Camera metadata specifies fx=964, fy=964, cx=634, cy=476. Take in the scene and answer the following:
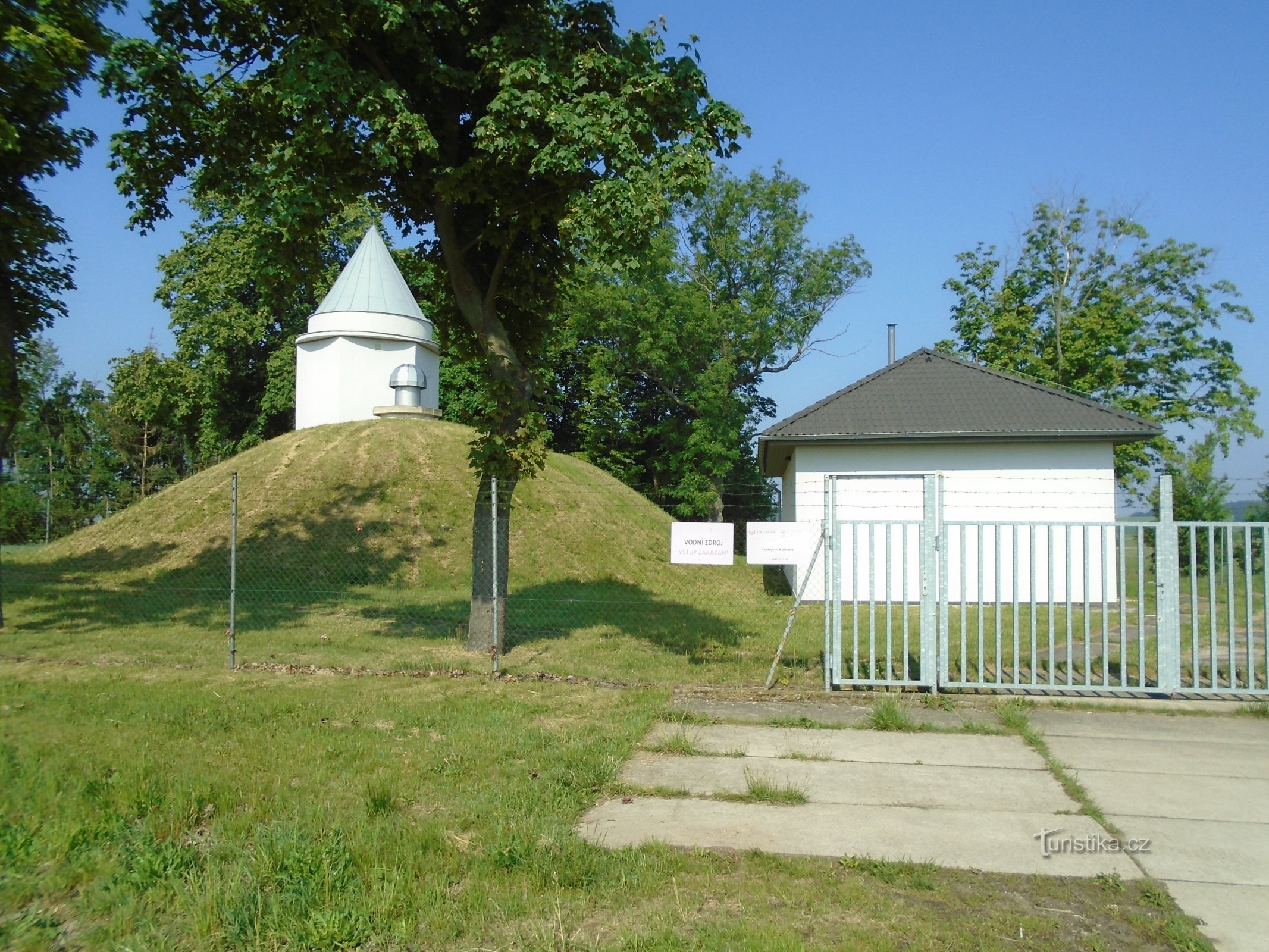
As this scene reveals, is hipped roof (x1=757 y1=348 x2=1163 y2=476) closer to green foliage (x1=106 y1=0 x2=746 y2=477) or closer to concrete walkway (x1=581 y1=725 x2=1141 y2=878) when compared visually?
green foliage (x1=106 y1=0 x2=746 y2=477)

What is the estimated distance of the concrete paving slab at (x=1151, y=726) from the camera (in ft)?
24.8

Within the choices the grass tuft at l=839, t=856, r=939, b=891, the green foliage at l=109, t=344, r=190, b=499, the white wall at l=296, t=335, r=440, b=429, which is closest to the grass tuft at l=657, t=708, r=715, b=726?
the grass tuft at l=839, t=856, r=939, b=891

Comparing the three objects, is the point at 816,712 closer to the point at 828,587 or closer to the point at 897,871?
the point at 828,587

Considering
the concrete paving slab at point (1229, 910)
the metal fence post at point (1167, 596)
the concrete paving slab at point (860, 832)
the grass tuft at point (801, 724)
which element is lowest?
the concrete paving slab at point (1229, 910)

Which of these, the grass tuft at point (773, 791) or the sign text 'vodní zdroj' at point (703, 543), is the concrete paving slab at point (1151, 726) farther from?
the sign text 'vodní zdroj' at point (703, 543)

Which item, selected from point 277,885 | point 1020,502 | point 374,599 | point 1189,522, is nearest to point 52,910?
point 277,885

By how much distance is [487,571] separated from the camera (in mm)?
11211

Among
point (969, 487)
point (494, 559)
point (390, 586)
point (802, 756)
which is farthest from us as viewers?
point (390, 586)

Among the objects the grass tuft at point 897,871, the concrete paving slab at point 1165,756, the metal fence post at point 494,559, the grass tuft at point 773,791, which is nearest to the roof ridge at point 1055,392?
the concrete paving slab at point 1165,756

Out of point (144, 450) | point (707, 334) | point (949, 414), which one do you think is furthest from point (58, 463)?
point (949, 414)

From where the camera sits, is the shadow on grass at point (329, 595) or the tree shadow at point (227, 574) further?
the tree shadow at point (227, 574)

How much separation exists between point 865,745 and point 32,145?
493 inches

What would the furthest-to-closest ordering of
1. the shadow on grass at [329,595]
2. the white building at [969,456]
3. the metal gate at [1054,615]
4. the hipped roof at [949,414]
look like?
the hipped roof at [949,414], the white building at [969,456], the shadow on grass at [329,595], the metal gate at [1054,615]

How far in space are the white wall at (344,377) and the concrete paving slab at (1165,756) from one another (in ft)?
87.8
